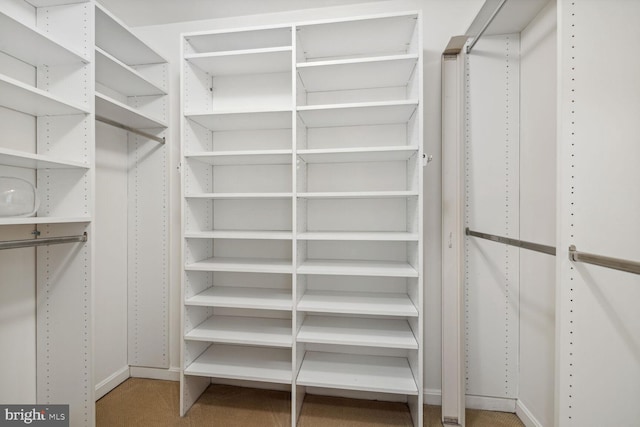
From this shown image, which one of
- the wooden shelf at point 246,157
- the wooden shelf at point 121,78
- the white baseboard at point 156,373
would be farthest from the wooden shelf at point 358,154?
the white baseboard at point 156,373

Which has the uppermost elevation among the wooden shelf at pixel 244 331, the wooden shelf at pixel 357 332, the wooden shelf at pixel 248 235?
the wooden shelf at pixel 248 235

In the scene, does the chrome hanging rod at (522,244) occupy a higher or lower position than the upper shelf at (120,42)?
lower

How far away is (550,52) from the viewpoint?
136 cm

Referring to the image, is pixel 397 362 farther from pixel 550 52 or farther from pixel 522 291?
pixel 550 52

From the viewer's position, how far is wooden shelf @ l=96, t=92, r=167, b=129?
1.50m

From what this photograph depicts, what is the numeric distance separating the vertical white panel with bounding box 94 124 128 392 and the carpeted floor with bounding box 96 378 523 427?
280mm

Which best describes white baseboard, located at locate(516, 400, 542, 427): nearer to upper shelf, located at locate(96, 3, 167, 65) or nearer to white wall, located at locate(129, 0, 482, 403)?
white wall, located at locate(129, 0, 482, 403)

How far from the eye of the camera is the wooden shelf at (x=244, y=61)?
5.31 ft

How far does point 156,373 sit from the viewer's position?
79.8 inches

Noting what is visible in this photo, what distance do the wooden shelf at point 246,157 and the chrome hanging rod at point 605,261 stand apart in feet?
4.21

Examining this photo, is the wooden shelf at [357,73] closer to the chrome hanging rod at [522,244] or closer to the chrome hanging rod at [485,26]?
the chrome hanging rod at [485,26]

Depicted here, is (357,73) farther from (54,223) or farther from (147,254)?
(147,254)

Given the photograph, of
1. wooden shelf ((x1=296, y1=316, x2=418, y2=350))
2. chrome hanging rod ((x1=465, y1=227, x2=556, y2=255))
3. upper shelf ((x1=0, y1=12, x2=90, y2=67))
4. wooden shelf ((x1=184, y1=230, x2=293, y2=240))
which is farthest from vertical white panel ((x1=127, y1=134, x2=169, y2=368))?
chrome hanging rod ((x1=465, y1=227, x2=556, y2=255))

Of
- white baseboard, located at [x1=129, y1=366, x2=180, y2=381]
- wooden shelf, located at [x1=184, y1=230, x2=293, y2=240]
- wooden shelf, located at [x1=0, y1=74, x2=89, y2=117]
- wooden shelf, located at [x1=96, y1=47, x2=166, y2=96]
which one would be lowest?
white baseboard, located at [x1=129, y1=366, x2=180, y2=381]
